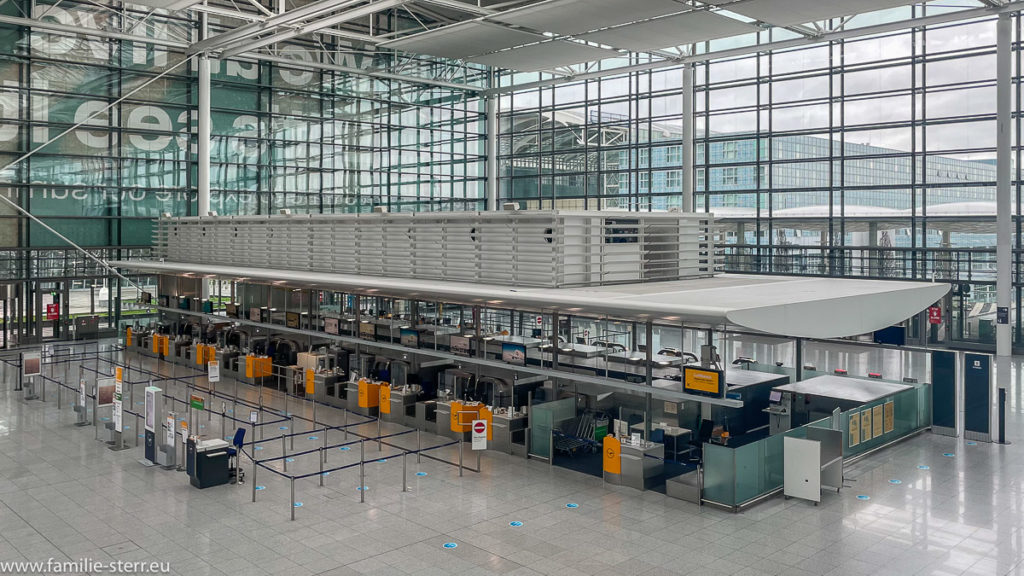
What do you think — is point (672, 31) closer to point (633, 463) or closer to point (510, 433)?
point (510, 433)

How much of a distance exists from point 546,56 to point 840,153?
10.7 meters

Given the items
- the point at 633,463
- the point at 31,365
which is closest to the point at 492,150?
the point at 31,365

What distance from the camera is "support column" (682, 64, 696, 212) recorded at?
2948cm

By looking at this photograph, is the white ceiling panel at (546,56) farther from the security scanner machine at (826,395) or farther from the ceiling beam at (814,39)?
the security scanner machine at (826,395)

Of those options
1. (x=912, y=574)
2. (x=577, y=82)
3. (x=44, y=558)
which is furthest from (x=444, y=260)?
(x=577, y=82)

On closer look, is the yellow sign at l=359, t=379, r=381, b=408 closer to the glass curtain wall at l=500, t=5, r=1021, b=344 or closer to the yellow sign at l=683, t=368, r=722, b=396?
the yellow sign at l=683, t=368, r=722, b=396

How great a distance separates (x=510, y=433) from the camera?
606 inches

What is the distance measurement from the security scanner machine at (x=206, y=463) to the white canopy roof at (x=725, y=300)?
448 cm

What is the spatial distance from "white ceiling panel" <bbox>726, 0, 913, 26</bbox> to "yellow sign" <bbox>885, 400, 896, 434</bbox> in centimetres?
1042

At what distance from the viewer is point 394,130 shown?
3731 centimetres

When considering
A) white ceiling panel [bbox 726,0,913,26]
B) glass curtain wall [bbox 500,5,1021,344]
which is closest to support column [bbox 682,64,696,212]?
glass curtain wall [bbox 500,5,1021,344]

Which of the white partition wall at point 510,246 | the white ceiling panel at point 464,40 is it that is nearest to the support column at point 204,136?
the white ceiling panel at point 464,40

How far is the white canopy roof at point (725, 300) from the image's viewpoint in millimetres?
11312

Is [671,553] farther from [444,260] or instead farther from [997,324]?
[997,324]
